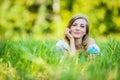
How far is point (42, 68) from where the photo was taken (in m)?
1.53

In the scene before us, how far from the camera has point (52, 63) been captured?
1.61 metres

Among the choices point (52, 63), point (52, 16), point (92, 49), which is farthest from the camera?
point (52, 16)

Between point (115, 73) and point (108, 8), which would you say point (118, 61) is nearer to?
point (115, 73)

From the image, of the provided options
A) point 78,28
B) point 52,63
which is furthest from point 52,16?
point 52,63

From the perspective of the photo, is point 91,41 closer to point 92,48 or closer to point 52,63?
point 92,48

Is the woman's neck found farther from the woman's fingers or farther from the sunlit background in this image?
the sunlit background

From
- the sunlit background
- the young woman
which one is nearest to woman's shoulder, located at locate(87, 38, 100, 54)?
the young woman

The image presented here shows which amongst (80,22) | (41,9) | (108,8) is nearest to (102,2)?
(108,8)

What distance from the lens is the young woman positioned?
1.74 m

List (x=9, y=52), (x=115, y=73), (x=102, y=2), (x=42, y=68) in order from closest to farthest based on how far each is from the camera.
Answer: (x=115, y=73) → (x=42, y=68) → (x=9, y=52) → (x=102, y=2)

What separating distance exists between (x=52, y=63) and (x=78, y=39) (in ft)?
0.67

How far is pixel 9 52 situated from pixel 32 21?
1740mm

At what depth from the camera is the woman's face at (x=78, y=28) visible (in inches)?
70.2

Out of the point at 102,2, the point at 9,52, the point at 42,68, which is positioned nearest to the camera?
the point at 42,68
